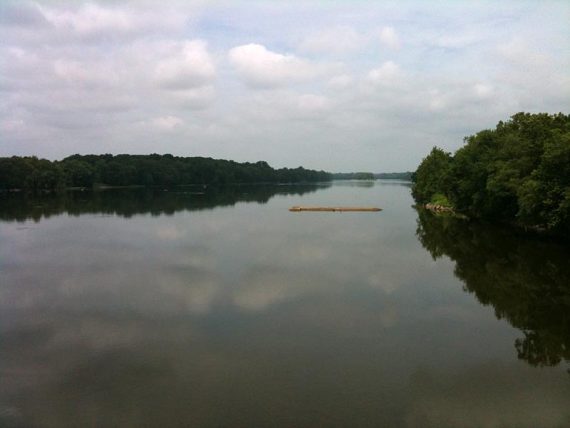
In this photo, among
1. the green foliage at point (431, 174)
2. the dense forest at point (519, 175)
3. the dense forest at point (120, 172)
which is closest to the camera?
the dense forest at point (519, 175)

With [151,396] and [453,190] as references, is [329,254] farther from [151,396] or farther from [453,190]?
[453,190]

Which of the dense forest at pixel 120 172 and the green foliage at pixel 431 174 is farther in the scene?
the dense forest at pixel 120 172

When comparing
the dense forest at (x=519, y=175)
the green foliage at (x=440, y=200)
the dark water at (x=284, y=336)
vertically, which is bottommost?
the dark water at (x=284, y=336)

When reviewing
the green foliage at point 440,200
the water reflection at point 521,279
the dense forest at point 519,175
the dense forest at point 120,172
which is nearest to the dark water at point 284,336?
the water reflection at point 521,279

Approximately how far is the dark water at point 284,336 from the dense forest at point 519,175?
2734 millimetres

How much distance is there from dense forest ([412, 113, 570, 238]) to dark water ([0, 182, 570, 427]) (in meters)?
2.73

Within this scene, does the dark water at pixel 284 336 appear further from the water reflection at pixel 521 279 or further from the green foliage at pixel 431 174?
the green foliage at pixel 431 174

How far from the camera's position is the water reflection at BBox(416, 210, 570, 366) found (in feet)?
46.2

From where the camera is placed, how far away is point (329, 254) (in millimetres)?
28078

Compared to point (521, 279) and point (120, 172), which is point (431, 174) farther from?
point (120, 172)

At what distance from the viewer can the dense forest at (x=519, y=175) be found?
83.4ft

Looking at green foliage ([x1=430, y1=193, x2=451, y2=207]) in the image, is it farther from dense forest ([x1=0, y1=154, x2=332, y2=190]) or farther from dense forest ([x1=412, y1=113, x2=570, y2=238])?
dense forest ([x1=0, y1=154, x2=332, y2=190])

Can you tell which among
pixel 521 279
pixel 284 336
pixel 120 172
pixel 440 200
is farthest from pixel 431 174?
pixel 120 172

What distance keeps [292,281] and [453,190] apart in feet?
106
